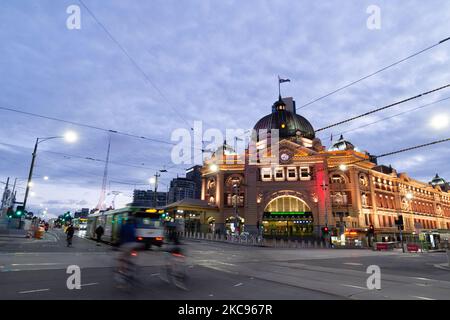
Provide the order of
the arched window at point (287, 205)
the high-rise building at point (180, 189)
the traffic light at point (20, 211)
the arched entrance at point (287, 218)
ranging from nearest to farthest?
the traffic light at point (20, 211), the arched entrance at point (287, 218), the arched window at point (287, 205), the high-rise building at point (180, 189)

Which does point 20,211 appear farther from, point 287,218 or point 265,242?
point 287,218

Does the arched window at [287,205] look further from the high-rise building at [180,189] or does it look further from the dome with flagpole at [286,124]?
the high-rise building at [180,189]

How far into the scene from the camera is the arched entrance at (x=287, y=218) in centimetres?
5747

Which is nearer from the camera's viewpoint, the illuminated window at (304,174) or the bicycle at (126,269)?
the bicycle at (126,269)

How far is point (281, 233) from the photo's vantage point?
57.8 metres

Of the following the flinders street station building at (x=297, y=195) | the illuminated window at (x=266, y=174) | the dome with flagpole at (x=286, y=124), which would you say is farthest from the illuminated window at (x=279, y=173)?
the dome with flagpole at (x=286, y=124)

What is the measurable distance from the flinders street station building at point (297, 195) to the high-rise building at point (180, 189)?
76.7m

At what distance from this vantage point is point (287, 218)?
2317 inches

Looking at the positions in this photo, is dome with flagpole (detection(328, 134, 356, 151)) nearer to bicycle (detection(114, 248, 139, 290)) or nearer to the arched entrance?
the arched entrance

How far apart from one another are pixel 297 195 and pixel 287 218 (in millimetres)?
5134

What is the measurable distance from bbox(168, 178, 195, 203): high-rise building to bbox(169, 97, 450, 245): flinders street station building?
76.7 m

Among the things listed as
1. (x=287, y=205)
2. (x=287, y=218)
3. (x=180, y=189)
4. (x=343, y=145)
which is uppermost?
(x=343, y=145)

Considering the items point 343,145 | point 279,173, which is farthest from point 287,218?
point 343,145
